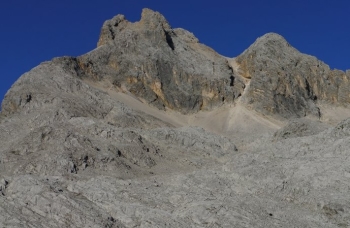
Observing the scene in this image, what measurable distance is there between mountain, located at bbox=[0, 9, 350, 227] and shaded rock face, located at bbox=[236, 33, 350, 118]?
0.28 meters

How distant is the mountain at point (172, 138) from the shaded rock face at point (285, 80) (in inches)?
11.2

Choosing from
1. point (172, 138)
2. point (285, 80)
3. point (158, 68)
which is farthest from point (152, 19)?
point (172, 138)

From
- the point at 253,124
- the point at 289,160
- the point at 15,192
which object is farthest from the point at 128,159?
the point at 253,124

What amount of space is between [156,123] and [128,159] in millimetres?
31326

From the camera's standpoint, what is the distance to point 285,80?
118 meters

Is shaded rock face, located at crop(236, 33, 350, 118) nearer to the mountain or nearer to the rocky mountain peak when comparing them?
the mountain

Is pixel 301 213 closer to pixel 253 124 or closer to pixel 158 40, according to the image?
pixel 253 124

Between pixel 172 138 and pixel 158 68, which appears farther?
pixel 158 68

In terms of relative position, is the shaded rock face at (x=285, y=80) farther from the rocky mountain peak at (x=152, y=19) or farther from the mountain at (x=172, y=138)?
the rocky mountain peak at (x=152, y=19)

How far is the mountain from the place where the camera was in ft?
115

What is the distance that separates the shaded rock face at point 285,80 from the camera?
11512cm

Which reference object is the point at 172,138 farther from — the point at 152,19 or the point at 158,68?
the point at 152,19

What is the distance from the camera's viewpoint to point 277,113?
369 feet

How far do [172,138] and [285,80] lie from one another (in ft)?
180
